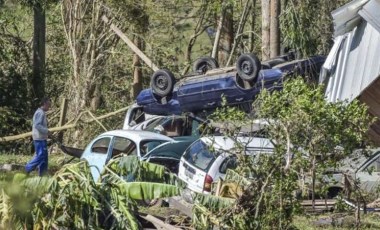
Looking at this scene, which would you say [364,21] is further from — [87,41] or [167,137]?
[87,41]

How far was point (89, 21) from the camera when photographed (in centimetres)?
2952

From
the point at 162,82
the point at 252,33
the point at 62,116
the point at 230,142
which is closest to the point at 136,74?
the point at 252,33

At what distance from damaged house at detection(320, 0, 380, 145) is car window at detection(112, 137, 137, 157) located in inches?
168

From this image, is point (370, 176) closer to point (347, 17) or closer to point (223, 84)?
point (347, 17)

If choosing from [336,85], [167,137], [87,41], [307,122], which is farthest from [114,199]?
[87,41]

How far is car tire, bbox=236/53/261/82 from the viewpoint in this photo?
20.8m

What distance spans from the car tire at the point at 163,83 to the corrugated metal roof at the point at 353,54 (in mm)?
3758

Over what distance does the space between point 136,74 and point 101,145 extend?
1174cm

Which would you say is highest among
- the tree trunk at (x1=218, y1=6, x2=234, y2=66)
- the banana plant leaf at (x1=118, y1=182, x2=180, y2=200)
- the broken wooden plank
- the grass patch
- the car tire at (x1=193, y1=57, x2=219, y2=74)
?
the tree trunk at (x1=218, y1=6, x2=234, y2=66)

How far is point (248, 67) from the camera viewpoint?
20.9 m

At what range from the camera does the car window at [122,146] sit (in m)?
18.8

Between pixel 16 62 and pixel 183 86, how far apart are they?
10.7 metres

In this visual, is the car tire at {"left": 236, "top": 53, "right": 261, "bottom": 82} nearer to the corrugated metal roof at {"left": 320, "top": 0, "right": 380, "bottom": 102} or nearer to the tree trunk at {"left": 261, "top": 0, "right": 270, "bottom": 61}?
the corrugated metal roof at {"left": 320, "top": 0, "right": 380, "bottom": 102}

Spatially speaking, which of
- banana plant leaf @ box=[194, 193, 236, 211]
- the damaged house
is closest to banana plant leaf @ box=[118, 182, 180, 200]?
banana plant leaf @ box=[194, 193, 236, 211]
